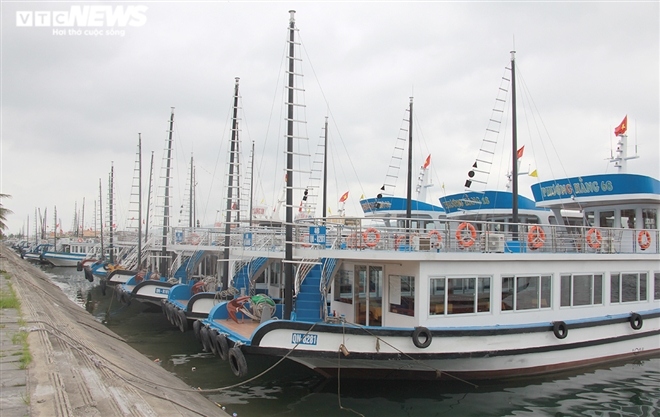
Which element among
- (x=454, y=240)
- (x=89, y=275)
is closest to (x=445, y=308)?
(x=454, y=240)

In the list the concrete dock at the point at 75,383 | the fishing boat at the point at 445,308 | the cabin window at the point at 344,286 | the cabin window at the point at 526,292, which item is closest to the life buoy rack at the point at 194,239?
the fishing boat at the point at 445,308

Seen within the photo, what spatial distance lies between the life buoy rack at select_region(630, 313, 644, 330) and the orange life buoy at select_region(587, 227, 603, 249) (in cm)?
226

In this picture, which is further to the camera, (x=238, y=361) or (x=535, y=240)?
(x=535, y=240)

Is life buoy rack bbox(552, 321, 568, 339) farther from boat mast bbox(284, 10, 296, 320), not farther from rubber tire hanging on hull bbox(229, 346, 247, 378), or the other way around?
rubber tire hanging on hull bbox(229, 346, 247, 378)

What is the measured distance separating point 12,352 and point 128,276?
64.9 feet

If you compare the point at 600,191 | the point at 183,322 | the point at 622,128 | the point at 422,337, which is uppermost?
the point at 622,128

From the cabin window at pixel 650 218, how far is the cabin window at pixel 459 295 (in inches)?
372

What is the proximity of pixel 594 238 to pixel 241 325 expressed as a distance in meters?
10.8

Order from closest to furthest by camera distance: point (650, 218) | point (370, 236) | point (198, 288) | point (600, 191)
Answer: point (370, 236)
point (600, 191)
point (650, 218)
point (198, 288)

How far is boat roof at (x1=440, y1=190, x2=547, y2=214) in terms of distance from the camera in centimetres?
2464

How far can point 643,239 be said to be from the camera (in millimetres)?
17078

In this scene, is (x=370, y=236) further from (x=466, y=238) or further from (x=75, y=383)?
(x=75, y=383)

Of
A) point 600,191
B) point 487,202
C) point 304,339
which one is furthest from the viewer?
point 487,202

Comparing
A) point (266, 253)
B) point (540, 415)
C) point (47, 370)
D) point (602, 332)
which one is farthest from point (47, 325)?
point (602, 332)
